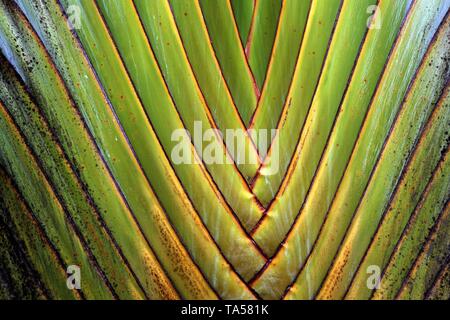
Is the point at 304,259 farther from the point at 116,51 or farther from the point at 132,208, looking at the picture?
the point at 116,51

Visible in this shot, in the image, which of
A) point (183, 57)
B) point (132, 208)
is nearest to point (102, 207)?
point (132, 208)

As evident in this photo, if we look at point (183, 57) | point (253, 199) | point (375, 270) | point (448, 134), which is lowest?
point (375, 270)

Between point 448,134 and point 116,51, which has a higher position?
point 116,51

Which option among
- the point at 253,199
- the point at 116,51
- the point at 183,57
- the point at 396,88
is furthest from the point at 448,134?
the point at 116,51

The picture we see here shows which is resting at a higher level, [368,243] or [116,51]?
[116,51]

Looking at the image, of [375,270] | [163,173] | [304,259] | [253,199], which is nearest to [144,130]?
[163,173]

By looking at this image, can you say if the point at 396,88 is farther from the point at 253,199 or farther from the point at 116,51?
the point at 116,51
